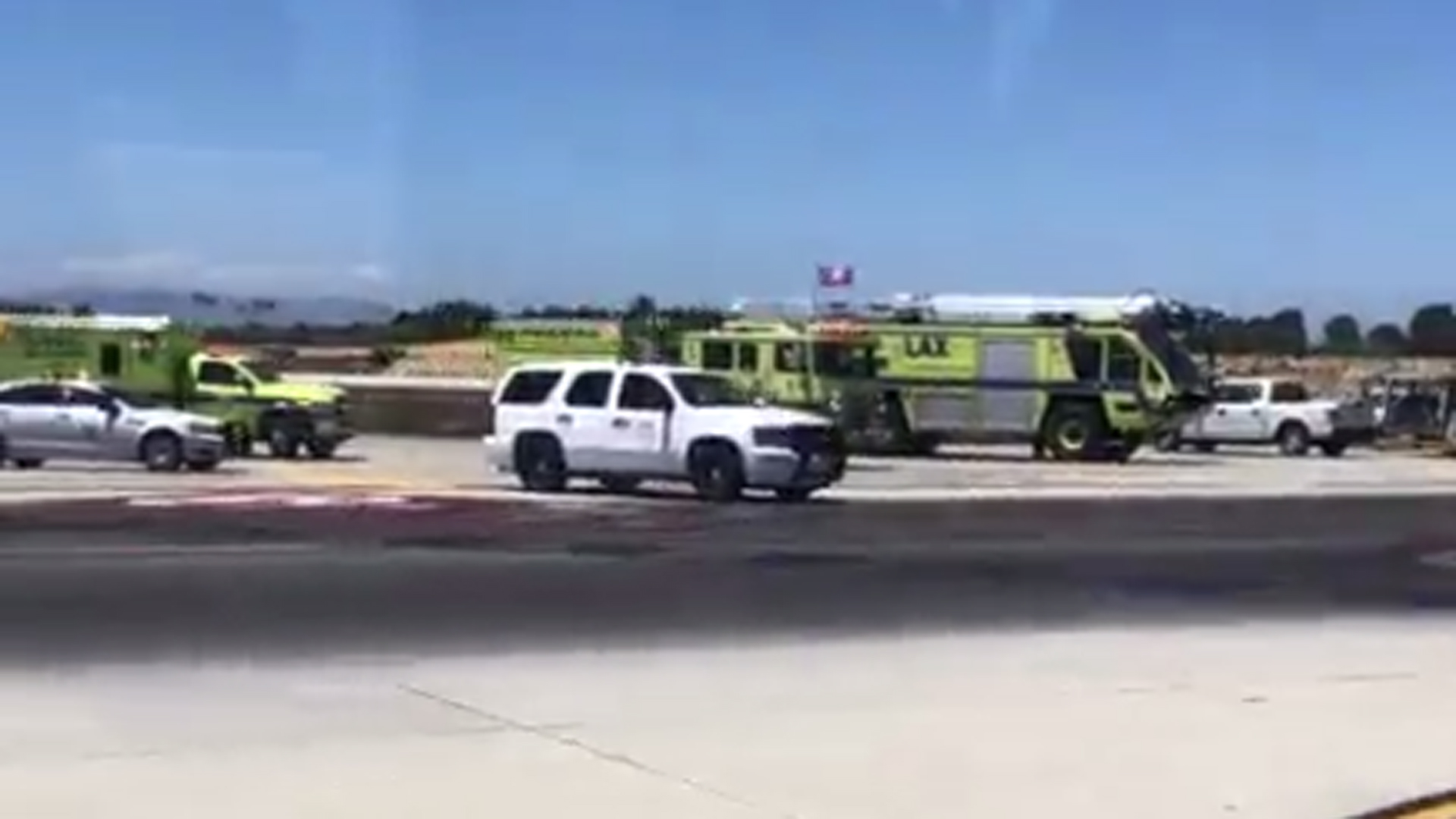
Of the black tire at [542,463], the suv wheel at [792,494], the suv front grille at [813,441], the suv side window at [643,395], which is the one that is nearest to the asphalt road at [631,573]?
the suv wheel at [792,494]

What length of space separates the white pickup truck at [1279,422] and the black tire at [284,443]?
1980cm

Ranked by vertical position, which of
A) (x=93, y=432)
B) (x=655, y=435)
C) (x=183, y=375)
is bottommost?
(x=93, y=432)

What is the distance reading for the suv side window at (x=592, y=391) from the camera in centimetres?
3466

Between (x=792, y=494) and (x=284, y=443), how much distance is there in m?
14.9

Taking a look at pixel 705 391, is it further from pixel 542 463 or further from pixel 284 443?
pixel 284 443

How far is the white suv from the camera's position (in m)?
33.6

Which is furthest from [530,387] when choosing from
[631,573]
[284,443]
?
[631,573]

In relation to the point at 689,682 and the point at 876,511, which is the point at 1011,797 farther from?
the point at 876,511

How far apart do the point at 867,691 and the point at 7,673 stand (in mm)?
4317

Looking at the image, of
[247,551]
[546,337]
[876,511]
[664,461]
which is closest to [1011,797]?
[247,551]

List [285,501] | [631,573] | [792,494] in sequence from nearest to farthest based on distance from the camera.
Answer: [631,573] < [285,501] < [792,494]

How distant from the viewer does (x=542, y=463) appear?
1373 inches

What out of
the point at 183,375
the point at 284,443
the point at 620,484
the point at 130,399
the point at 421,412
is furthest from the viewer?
the point at 421,412

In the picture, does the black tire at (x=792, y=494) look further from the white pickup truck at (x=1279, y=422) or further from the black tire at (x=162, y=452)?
the white pickup truck at (x=1279, y=422)
